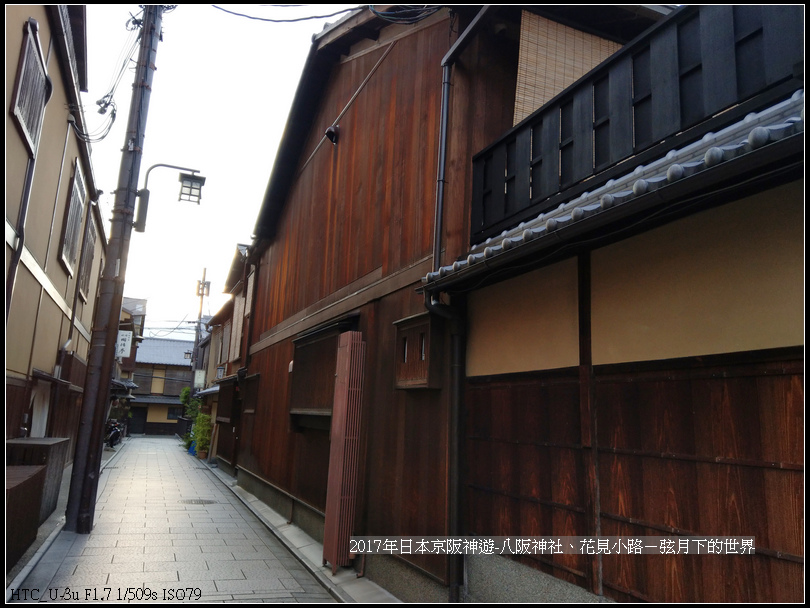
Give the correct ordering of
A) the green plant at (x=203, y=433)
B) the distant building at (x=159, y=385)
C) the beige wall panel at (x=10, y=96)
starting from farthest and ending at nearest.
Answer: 1. the distant building at (x=159, y=385)
2. the green plant at (x=203, y=433)
3. the beige wall panel at (x=10, y=96)

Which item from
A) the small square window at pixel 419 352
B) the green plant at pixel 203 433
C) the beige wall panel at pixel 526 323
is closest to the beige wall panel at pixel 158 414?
the green plant at pixel 203 433

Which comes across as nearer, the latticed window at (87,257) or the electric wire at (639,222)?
the electric wire at (639,222)

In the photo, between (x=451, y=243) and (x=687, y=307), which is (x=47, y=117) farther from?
(x=687, y=307)

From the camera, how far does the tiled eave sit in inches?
120

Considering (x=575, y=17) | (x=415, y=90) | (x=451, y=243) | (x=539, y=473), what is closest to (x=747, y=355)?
(x=539, y=473)

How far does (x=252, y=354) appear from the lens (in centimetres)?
1992

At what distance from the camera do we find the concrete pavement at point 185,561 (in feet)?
24.3

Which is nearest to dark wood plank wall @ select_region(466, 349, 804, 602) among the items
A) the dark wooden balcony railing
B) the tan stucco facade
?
the tan stucco facade

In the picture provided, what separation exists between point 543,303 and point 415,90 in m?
5.02

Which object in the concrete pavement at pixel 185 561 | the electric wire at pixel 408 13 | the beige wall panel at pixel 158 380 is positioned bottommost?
the concrete pavement at pixel 185 561

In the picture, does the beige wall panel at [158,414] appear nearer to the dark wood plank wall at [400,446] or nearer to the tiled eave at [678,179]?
the dark wood plank wall at [400,446]

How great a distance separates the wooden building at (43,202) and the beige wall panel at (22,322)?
0.02 meters

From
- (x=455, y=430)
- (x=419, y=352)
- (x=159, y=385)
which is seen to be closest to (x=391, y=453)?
(x=419, y=352)

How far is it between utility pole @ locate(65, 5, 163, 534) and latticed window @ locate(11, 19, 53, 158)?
2.71 m
